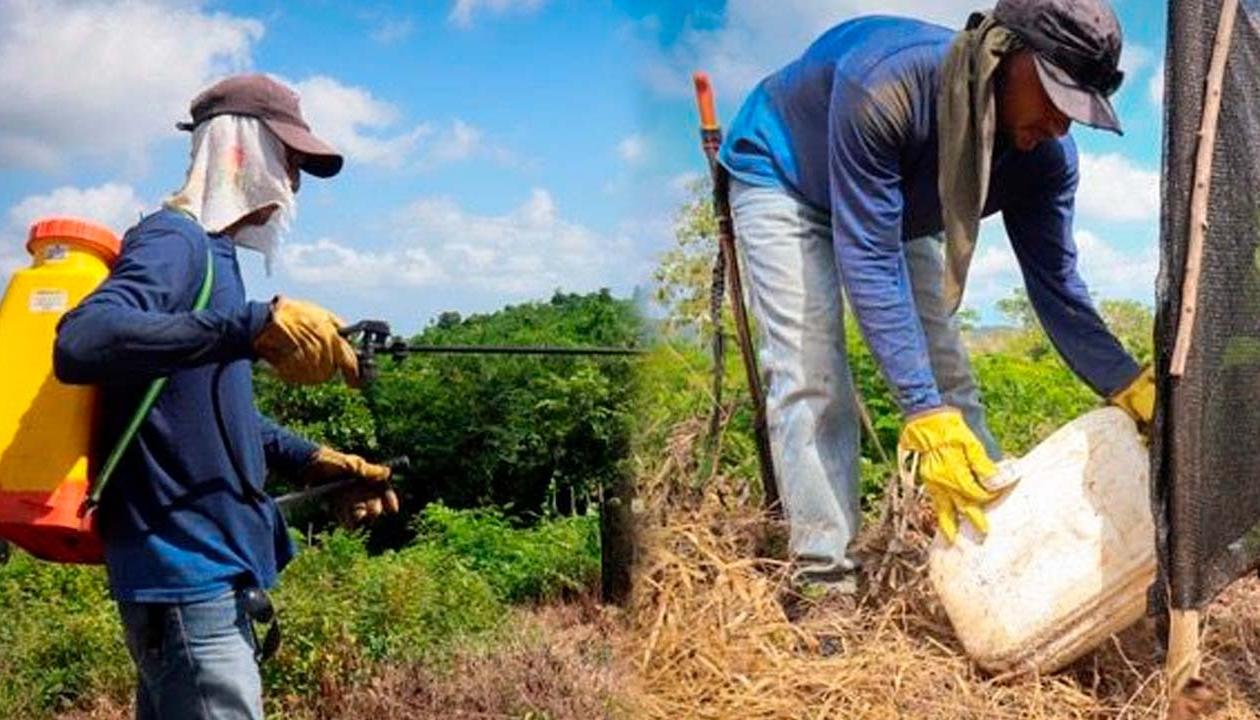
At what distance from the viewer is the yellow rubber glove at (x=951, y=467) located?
9.03 feet

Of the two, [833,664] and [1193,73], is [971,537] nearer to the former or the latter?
[833,664]

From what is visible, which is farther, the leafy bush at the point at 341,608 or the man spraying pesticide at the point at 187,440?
the leafy bush at the point at 341,608

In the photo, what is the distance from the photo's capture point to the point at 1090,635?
107 inches

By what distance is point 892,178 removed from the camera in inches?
111

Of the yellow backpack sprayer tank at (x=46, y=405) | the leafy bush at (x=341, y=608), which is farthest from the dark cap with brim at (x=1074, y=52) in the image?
the leafy bush at (x=341, y=608)

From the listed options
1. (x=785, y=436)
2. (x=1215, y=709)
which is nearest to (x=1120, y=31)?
(x=785, y=436)

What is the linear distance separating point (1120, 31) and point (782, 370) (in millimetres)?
911

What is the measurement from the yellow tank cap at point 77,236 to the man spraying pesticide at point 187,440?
50 mm

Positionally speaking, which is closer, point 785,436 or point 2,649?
point 785,436

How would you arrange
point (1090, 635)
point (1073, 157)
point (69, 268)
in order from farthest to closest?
1. point (1073, 157)
2. point (1090, 635)
3. point (69, 268)

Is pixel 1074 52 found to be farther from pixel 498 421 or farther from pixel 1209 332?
pixel 498 421

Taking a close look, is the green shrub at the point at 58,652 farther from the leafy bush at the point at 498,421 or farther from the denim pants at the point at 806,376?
the denim pants at the point at 806,376

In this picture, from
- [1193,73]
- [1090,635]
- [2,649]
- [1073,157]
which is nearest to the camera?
[1193,73]

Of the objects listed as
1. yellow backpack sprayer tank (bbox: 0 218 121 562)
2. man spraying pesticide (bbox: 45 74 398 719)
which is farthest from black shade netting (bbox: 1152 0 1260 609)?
yellow backpack sprayer tank (bbox: 0 218 121 562)
